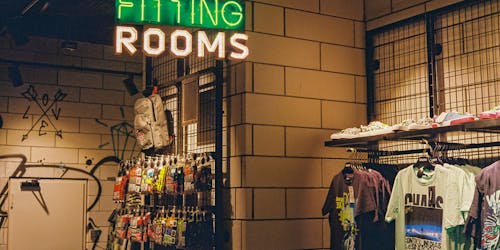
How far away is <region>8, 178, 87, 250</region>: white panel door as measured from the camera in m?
7.53

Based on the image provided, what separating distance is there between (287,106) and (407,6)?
1255 millimetres

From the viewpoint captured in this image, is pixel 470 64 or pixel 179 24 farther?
pixel 179 24

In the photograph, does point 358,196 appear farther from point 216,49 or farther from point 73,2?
point 73,2

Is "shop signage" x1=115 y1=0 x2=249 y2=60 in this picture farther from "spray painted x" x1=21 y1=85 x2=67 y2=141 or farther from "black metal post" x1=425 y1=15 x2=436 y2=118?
"spray painted x" x1=21 y1=85 x2=67 y2=141

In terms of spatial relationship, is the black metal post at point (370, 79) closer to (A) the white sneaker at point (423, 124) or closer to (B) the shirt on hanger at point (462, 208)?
(A) the white sneaker at point (423, 124)

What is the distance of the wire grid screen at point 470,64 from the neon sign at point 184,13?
1580mm

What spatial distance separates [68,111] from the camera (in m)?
7.95

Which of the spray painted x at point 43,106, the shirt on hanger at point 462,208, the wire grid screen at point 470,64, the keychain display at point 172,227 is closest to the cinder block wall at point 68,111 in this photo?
the spray painted x at point 43,106

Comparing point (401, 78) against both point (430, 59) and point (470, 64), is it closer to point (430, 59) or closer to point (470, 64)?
point (430, 59)

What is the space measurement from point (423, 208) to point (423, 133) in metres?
0.50

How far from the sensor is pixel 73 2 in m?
6.81

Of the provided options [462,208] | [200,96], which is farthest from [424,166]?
[200,96]

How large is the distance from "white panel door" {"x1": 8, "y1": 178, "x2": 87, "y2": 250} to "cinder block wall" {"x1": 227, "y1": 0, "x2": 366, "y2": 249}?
381 cm

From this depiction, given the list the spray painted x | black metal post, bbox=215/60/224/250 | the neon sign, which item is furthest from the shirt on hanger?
the spray painted x
